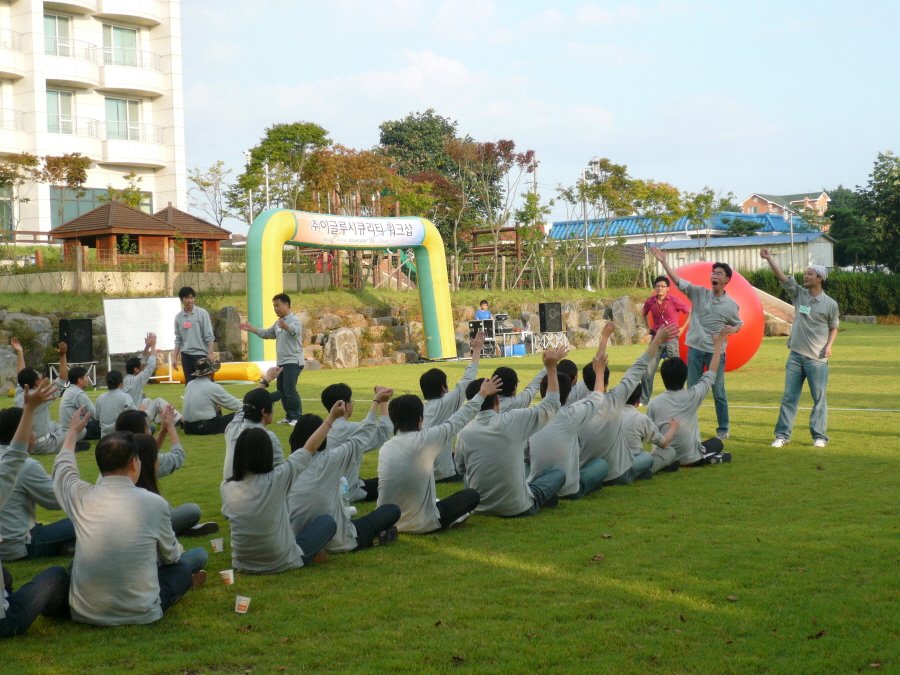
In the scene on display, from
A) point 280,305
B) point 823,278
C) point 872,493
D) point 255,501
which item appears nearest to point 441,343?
point 280,305

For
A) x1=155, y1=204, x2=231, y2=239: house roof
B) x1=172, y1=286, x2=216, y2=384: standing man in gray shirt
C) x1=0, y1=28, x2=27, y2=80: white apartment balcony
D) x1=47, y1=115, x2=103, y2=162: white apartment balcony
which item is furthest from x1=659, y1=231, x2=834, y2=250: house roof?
x1=172, y1=286, x2=216, y2=384: standing man in gray shirt

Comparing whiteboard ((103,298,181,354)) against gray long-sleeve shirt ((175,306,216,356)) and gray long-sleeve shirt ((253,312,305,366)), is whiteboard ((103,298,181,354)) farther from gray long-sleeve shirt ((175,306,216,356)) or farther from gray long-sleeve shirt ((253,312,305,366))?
gray long-sleeve shirt ((253,312,305,366))

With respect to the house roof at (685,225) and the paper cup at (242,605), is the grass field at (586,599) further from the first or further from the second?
the house roof at (685,225)

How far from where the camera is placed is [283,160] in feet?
110

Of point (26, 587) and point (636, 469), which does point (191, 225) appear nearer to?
point (636, 469)

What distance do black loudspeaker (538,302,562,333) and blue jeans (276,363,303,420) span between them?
1648cm

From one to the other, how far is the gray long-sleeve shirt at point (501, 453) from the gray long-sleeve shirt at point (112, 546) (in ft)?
8.37

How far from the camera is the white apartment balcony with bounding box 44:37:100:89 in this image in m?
37.0

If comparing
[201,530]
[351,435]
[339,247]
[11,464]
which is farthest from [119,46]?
[11,464]

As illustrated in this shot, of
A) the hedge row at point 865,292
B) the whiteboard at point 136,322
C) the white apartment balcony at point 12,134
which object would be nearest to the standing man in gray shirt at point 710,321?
the whiteboard at point 136,322

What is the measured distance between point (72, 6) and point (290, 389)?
31.1 m

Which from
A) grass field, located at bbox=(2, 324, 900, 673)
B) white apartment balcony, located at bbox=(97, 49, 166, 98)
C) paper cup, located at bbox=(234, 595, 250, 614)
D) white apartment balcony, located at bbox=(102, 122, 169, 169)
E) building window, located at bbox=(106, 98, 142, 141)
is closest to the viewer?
grass field, located at bbox=(2, 324, 900, 673)

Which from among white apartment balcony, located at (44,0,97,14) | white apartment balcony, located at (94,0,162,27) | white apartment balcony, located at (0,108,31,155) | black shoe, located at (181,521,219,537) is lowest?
black shoe, located at (181,521,219,537)

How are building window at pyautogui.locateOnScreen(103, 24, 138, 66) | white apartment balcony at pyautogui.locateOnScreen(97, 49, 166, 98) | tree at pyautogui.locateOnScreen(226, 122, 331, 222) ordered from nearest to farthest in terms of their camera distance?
tree at pyautogui.locateOnScreen(226, 122, 331, 222)
white apartment balcony at pyautogui.locateOnScreen(97, 49, 166, 98)
building window at pyautogui.locateOnScreen(103, 24, 138, 66)
